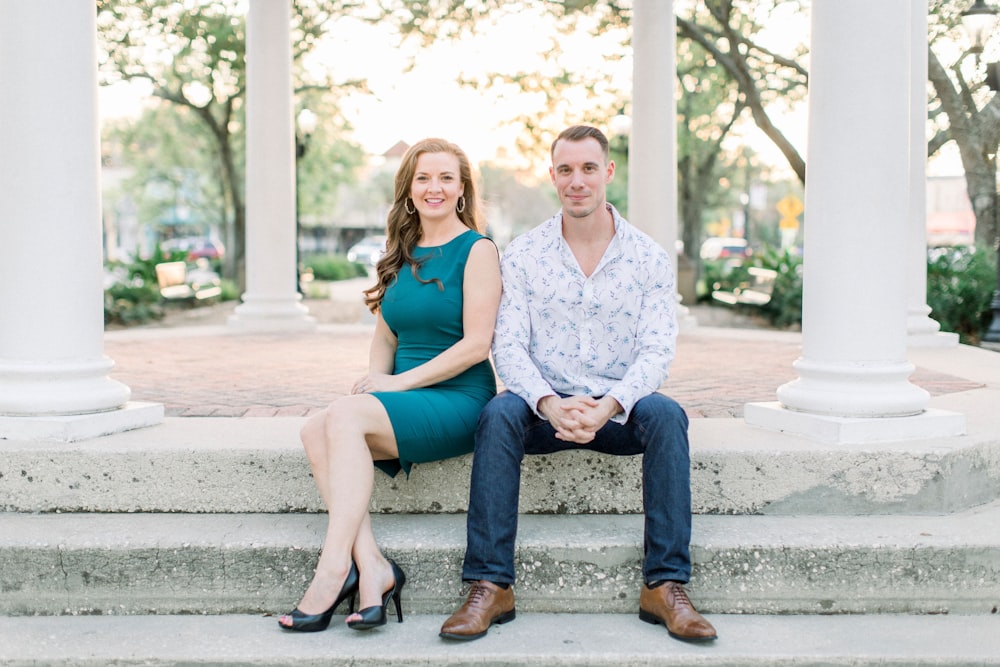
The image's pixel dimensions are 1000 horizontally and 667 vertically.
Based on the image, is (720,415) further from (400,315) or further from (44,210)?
(44,210)

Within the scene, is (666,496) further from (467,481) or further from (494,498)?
(467,481)

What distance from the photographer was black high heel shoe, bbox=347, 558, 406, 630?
11.3 feet

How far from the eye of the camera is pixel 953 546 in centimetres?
374

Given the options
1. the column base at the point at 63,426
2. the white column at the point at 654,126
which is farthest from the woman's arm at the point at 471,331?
the white column at the point at 654,126

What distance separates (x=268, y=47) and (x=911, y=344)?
23.0 ft

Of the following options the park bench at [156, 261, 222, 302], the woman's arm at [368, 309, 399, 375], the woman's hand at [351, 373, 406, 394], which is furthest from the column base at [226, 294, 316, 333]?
the woman's hand at [351, 373, 406, 394]

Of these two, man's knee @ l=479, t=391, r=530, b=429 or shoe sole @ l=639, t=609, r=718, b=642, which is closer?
shoe sole @ l=639, t=609, r=718, b=642

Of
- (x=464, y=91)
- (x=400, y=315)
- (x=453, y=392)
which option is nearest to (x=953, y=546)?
(x=453, y=392)

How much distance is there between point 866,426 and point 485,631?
6.41 ft

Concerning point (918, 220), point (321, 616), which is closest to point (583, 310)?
point (321, 616)

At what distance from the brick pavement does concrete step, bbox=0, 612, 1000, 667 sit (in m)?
1.70

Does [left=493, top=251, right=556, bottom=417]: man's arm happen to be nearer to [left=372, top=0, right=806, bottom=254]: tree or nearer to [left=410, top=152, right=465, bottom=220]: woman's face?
[left=410, top=152, right=465, bottom=220]: woman's face

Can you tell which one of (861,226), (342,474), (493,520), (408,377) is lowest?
(493,520)

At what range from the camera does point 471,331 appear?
3971 millimetres
